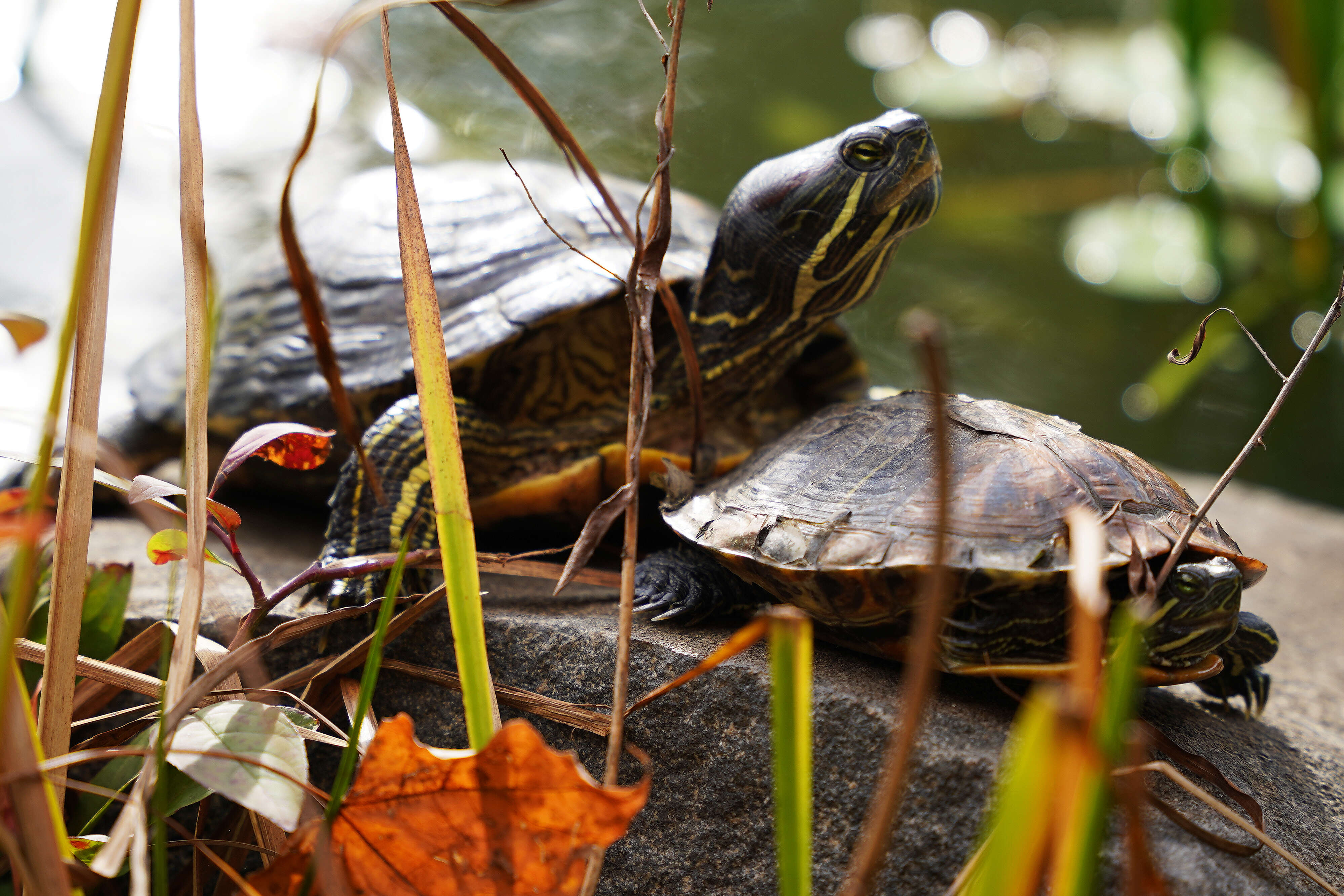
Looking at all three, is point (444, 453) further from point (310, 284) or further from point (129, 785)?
point (129, 785)

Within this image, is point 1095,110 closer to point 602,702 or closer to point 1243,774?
point 1243,774

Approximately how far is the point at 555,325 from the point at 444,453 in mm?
666

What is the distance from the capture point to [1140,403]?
3578 mm

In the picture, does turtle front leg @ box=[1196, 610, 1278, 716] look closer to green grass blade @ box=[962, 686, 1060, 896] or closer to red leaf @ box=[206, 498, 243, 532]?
green grass blade @ box=[962, 686, 1060, 896]

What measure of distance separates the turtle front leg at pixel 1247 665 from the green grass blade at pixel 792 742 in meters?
0.68

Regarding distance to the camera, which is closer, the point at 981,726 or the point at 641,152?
the point at 981,726

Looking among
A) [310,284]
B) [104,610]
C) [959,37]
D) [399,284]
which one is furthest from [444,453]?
[959,37]

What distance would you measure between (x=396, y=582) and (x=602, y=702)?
0.30 meters

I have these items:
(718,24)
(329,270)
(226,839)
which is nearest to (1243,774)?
(226,839)

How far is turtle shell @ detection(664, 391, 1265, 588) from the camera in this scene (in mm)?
782

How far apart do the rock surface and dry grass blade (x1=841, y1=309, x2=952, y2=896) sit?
1.02ft

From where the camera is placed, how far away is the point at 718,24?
14.3 feet

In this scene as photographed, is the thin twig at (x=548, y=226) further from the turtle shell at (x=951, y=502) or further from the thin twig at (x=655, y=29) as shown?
the turtle shell at (x=951, y=502)

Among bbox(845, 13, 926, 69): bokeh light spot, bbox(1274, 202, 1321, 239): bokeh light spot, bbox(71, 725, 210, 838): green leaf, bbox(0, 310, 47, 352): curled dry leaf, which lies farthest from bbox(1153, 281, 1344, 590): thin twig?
bbox(845, 13, 926, 69): bokeh light spot
